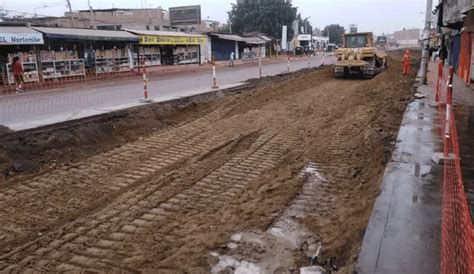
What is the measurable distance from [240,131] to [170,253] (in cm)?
590

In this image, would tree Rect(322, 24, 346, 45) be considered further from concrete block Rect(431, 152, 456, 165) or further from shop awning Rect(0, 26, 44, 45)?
concrete block Rect(431, 152, 456, 165)

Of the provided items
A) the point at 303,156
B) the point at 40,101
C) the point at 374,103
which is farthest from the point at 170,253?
the point at 40,101

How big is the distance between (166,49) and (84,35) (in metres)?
12.0

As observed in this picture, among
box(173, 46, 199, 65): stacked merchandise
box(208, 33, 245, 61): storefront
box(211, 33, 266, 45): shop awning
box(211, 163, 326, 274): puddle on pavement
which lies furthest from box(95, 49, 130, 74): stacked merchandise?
box(211, 163, 326, 274): puddle on pavement

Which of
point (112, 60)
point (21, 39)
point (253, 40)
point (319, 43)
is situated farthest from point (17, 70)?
point (319, 43)

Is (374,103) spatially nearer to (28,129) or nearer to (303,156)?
(303,156)

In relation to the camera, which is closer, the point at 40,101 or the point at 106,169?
the point at 106,169

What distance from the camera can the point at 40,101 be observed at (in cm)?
1634

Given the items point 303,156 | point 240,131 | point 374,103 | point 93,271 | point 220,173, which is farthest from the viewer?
point 374,103

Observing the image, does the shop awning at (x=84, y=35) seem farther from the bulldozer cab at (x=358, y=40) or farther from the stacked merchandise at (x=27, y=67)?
the bulldozer cab at (x=358, y=40)

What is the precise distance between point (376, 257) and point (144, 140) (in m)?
6.63

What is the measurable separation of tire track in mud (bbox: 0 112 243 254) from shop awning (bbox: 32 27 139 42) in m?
17.2

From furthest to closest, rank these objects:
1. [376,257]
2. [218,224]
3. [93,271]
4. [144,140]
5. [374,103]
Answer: [374,103] → [144,140] → [218,224] → [93,271] → [376,257]

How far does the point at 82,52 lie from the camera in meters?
27.3
